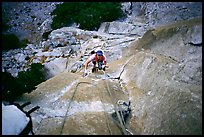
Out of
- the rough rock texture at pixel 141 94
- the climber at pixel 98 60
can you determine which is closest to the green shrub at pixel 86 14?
the rough rock texture at pixel 141 94

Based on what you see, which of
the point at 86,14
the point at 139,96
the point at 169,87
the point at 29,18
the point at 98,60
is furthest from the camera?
the point at 29,18

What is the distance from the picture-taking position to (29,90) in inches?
319

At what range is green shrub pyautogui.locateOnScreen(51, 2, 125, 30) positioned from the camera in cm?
1891

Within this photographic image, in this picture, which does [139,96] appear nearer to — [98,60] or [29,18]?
[98,60]

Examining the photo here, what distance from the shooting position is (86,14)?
1967 cm

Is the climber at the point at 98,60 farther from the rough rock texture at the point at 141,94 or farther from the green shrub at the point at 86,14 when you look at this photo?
the green shrub at the point at 86,14

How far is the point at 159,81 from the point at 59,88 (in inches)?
113

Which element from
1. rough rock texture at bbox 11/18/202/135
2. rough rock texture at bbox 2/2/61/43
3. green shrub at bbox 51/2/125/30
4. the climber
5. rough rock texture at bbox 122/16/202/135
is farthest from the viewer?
rough rock texture at bbox 2/2/61/43

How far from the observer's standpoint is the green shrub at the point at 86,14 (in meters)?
18.9

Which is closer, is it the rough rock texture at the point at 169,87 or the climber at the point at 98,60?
the rough rock texture at the point at 169,87

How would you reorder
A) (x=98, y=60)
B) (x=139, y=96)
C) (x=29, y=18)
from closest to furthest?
(x=139, y=96) → (x=98, y=60) → (x=29, y=18)

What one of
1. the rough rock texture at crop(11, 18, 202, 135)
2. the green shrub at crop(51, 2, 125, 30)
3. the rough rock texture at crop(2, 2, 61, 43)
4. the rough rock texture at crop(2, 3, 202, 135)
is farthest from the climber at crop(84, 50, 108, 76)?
the rough rock texture at crop(2, 2, 61, 43)

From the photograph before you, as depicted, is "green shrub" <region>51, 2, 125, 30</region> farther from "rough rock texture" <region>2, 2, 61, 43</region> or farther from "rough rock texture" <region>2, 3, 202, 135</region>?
"rough rock texture" <region>2, 3, 202, 135</region>

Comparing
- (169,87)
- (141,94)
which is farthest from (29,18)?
(169,87)
